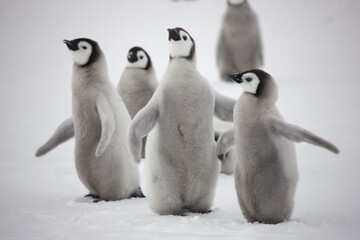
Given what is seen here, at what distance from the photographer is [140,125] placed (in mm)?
3268

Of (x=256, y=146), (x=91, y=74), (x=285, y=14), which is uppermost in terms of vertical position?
(x=285, y=14)

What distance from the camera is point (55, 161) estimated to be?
5.08 metres

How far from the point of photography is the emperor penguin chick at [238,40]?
871 centimetres

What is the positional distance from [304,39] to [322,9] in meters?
2.70

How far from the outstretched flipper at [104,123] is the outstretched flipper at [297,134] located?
1.16 metres

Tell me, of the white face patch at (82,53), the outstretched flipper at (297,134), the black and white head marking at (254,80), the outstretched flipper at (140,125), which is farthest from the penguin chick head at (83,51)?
the outstretched flipper at (297,134)

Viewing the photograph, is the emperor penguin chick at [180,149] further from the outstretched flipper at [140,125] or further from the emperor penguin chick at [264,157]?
the emperor penguin chick at [264,157]

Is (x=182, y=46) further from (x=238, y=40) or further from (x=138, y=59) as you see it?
(x=238, y=40)

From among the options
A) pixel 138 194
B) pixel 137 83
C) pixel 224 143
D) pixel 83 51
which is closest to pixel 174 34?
pixel 224 143

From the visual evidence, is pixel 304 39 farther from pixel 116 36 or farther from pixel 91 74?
pixel 91 74

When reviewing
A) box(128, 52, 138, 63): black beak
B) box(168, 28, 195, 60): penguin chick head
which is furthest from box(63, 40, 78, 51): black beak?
box(128, 52, 138, 63): black beak

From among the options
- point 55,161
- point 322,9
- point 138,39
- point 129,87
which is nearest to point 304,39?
point 322,9

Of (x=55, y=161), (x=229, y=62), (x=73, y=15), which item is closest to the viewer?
(x=55, y=161)

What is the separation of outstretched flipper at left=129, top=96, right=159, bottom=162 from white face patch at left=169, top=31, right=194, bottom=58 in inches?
14.8
